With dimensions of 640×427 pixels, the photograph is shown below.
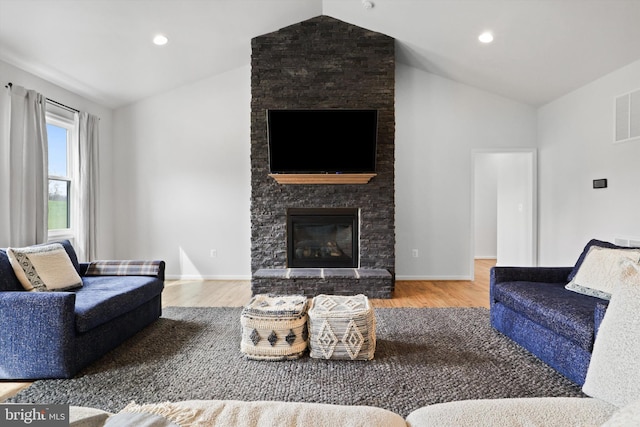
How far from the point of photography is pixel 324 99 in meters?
4.76

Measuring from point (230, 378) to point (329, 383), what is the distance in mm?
615

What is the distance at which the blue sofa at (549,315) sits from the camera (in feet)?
7.09

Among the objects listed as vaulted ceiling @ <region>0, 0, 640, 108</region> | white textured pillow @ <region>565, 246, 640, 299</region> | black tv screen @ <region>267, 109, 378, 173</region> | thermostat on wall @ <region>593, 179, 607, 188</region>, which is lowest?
white textured pillow @ <region>565, 246, 640, 299</region>

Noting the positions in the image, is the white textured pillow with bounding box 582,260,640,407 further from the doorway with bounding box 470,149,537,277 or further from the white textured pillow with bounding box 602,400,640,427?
the doorway with bounding box 470,149,537,277

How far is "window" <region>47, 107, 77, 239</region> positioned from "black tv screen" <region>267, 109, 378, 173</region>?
2.53 m

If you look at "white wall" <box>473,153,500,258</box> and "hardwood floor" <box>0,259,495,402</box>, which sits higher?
"white wall" <box>473,153,500,258</box>

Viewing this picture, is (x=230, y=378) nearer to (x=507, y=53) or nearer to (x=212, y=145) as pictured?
(x=212, y=145)

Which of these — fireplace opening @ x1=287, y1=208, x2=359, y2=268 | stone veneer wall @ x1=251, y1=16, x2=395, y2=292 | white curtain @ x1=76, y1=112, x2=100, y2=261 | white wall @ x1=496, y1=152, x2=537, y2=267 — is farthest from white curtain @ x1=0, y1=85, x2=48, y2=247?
white wall @ x1=496, y1=152, x2=537, y2=267

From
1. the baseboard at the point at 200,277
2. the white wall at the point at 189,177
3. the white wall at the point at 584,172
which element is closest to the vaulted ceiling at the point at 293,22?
the white wall at the point at 584,172

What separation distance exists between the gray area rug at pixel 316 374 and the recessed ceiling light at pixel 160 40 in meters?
3.12

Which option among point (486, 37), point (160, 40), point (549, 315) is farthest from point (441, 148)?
point (160, 40)

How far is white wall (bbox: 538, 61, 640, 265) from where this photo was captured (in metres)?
3.68

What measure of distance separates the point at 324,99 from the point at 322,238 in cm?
179

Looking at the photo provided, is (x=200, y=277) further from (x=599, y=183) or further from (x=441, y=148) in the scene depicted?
(x=599, y=183)
